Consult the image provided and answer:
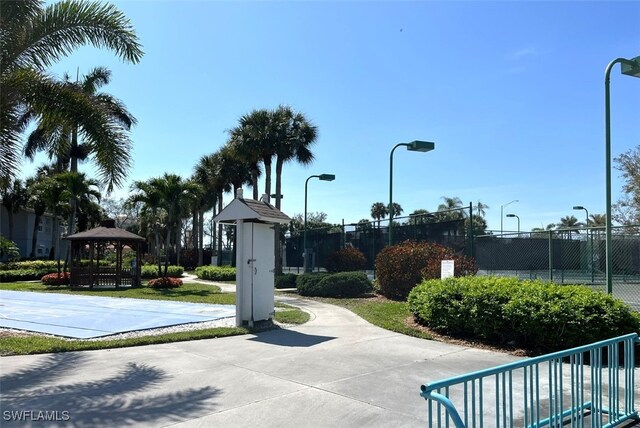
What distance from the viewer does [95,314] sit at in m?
14.1

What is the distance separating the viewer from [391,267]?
17375 millimetres

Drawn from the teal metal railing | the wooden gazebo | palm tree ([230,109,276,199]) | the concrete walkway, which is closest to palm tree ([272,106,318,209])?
palm tree ([230,109,276,199])

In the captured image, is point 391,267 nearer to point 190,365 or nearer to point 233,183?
point 190,365

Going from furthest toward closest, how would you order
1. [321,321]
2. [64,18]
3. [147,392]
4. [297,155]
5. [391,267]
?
[297,155] < [391,267] < [321,321] < [64,18] < [147,392]

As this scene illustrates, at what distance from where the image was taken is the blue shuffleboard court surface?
37.8 feet

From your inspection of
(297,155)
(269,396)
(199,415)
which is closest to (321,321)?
(269,396)

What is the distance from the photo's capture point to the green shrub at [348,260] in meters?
23.8

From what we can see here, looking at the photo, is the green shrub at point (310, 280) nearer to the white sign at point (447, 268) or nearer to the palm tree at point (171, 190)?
the white sign at point (447, 268)

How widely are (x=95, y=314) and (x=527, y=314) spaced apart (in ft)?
36.0

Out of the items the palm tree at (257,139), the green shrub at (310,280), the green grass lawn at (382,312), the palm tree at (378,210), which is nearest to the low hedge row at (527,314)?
the green grass lawn at (382,312)

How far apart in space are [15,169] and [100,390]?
6.91 metres

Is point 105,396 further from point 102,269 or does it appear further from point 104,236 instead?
point 102,269

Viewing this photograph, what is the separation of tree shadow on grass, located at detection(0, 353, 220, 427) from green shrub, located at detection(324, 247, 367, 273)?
16.5 metres

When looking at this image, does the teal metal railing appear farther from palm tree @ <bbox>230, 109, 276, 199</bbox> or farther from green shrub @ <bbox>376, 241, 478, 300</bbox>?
palm tree @ <bbox>230, 109, 276, 199</bbox>
